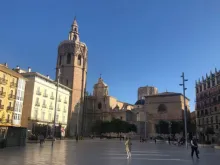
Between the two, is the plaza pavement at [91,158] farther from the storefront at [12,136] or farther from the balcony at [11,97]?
the balcony at [11,97]

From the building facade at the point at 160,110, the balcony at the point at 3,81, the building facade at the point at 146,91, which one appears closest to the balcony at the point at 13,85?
the balcony at the point at 3,81

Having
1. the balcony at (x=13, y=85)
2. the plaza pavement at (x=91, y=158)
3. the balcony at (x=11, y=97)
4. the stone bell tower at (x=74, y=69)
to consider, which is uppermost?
the stone bell tower at (x=74, y=69)

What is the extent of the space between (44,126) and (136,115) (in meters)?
52.2

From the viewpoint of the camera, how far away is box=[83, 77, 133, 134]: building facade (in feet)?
319

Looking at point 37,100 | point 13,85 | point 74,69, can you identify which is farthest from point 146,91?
point 13,85

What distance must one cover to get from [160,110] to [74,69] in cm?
4565

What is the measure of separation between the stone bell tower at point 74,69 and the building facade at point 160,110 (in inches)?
1078

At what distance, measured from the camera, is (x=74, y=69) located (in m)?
87.4

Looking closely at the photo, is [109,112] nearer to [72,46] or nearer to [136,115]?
[136,115]

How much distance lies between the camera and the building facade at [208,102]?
65188 mm

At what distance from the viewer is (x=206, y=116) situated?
70.4 metres

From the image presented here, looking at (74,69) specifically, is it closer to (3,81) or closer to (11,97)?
(11,97)

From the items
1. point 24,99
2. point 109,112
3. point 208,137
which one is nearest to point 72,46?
point 109,112

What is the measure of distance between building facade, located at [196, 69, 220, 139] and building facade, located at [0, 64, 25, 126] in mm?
48629
